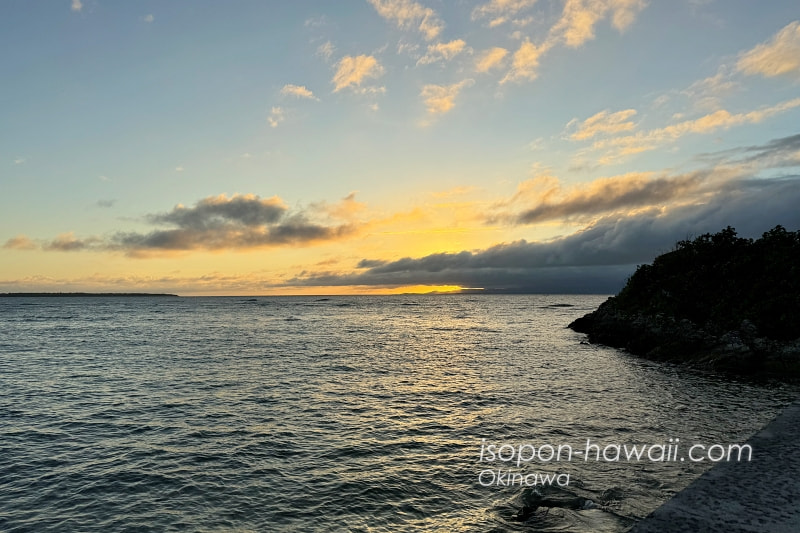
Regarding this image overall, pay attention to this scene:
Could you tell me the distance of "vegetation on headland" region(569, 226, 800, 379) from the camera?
3634cm

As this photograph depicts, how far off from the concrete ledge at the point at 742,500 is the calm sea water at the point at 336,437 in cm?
152

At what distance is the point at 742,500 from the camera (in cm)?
1103

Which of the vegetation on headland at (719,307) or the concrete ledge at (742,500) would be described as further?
the vegetation on headland at (719,307)

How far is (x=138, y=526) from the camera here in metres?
12.4

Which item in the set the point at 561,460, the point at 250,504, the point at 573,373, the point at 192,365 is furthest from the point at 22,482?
the point at 573,373

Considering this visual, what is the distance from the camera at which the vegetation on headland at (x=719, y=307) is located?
3634cm

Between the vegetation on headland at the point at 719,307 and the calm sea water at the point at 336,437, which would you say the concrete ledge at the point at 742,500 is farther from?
the vegetation on headland at the point at 719,307

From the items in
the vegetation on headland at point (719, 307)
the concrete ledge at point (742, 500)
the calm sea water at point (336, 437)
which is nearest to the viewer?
the concrete ledge at point (742, 500)

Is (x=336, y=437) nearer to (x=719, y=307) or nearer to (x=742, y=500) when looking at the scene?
(x=742, y=500)

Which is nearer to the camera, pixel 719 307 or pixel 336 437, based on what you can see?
pixel 336 437

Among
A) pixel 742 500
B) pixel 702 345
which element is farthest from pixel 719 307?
pixel 742 500

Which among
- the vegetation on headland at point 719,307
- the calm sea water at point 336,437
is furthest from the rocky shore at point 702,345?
the calm sea water at point 336,437

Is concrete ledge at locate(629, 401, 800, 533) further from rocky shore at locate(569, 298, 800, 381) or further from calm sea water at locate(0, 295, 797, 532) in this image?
rocky shore at locate(569, 298, 800, 381)

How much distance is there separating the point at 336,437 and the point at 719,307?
136 feet
